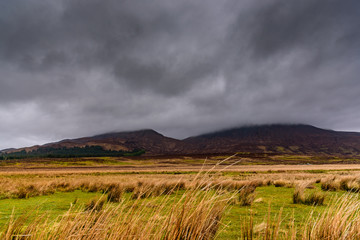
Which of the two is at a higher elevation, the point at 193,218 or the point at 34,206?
the point at 193,218

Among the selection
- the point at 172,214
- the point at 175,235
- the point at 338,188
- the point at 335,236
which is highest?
the point at 172,214

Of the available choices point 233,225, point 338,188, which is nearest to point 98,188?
point 233,225

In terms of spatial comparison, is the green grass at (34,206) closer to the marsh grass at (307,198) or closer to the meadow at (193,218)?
the meadow at (193,218)

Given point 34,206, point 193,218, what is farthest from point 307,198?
point 34,206

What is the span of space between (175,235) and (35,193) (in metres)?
13.2

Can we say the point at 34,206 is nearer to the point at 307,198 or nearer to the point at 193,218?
the point at 193,218

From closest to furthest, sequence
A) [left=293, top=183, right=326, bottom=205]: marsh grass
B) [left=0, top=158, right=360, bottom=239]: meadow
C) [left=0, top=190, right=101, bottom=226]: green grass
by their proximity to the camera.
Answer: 1. [left=0, top=158, right=360, bottom=239]: meadow
2. [left=0, top=190, right=101, bottom=226]: green grass
3. [left=293, top=183, right=326, bottom=205]: marsh grass

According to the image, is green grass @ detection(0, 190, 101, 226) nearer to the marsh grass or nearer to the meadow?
the meadow

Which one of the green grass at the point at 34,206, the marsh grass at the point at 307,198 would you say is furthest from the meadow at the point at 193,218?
the green grass at the point at 34,206

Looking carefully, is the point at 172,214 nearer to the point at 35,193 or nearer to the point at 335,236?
the point at 335,236

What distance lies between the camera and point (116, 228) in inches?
79.1

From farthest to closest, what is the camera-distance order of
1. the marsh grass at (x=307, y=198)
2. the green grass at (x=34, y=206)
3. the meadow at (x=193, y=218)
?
the marsh grass at (x=307, y=198), the green grass at (x=34, y=206), the meadow at (x=193, y=218)

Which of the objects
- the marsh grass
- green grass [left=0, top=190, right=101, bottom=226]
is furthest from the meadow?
green grass [left=0, top=190, right=101, bottom=226]

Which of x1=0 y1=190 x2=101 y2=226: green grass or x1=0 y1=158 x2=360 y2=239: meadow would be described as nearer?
x1=0 y1=158 x2=360 y2=239: meadow
